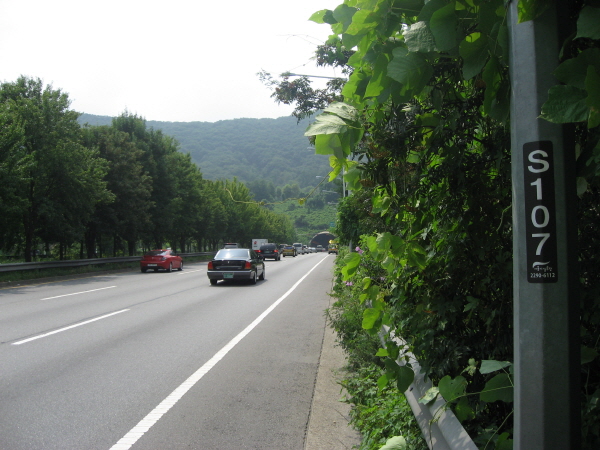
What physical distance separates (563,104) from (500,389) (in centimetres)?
99

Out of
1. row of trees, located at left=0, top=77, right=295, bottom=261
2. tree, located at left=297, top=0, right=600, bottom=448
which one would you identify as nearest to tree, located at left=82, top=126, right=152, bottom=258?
row of trees, located at left=0, top=77, right=295, bottom=261

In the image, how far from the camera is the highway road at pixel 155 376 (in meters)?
4.52

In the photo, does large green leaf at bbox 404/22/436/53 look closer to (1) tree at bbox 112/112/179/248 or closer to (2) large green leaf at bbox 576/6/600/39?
(2) large green leaf at bbox 576/6/600/39

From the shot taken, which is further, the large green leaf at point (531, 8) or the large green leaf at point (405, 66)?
the large green leaf at point (405, 66)

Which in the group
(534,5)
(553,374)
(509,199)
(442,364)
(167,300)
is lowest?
(167,300)

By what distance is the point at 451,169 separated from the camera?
224 centimetres

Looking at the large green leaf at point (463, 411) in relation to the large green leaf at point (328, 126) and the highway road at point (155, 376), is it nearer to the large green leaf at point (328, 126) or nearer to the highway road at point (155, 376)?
the large green leaf at point (328, 126)

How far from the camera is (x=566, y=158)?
133cm

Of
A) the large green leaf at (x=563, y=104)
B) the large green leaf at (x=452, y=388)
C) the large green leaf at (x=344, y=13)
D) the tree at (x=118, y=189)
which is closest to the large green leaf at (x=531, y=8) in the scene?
the large green leaf at (x=563, y=104)

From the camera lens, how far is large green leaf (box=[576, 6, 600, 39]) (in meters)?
1.18

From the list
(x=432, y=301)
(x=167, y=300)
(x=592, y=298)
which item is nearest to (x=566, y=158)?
(x=592, y=298)

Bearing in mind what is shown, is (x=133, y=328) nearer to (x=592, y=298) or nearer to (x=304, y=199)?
(x=304, y=199)

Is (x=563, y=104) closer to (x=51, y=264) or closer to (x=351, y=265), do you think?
(x=351, y=265)

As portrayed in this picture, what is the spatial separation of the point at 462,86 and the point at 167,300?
554 inches
